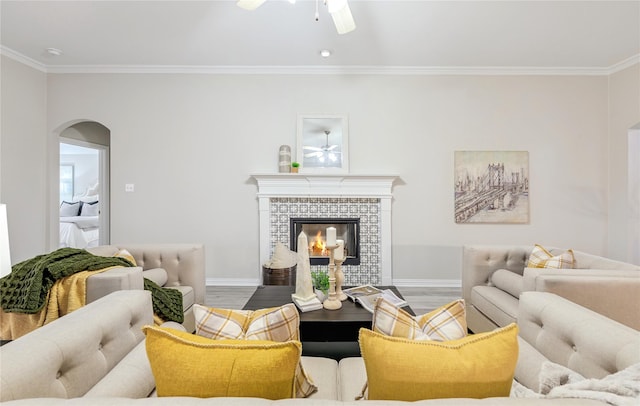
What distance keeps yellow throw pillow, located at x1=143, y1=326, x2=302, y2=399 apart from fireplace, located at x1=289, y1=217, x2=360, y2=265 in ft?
11.0

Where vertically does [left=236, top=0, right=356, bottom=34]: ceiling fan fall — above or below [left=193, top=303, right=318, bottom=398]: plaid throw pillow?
above

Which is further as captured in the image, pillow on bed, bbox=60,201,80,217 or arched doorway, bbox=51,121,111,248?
pillow on bed, bbox=60,201,80,217

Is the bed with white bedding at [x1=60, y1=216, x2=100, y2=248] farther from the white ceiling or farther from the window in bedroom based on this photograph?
the white ceiling

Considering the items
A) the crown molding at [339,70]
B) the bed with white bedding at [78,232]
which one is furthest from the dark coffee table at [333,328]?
the bed with white bedding at [78,232]

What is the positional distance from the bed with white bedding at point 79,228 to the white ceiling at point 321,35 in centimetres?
325

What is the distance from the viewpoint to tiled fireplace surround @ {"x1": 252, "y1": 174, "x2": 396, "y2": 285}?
4141 mm

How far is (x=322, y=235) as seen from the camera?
14.0 ft

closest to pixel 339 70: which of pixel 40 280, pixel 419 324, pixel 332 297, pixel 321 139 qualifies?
pixel 321 139

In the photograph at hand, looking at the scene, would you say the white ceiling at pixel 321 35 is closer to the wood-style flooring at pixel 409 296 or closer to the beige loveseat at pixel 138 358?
the beige loveseat at pixel 138 358

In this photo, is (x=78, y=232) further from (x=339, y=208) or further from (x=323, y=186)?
(x=339, y=208)

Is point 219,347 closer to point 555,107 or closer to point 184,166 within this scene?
point 184,166

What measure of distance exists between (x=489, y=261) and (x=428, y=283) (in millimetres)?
1464

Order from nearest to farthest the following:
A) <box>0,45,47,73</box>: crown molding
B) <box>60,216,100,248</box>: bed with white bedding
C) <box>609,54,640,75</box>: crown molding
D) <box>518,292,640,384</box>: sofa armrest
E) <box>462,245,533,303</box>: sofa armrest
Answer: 1. <box>518,292,640,384</box>: sofa armrest
2. <box>462,245,533,303</box>: sofa armrest
3. <box>0,45,47,73</box>: crown molding
4. <box>609,54,640,75</box>: crown molding
5. <box>60,216,100,248</box>: bed with white bedding

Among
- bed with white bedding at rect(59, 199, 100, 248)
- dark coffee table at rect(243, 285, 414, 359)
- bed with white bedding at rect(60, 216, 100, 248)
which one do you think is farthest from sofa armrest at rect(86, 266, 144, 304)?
bed with white bedding at rect(60, 216, 100, 248)
